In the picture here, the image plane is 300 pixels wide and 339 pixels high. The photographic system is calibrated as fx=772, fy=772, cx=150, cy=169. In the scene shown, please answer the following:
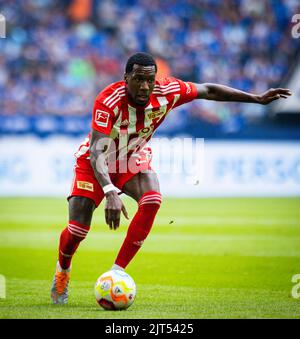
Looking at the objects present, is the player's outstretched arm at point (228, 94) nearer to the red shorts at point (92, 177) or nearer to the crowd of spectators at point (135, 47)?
the red shorts at point (92, 177)

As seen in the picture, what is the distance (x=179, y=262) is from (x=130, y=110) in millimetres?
3473

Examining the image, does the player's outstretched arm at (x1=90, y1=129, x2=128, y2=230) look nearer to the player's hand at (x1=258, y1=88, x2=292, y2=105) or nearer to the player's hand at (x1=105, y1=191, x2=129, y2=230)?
the player's hand at (x1=105, y1=191, x2=129, y2=230)

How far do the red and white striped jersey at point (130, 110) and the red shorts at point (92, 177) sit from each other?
0.43 ft

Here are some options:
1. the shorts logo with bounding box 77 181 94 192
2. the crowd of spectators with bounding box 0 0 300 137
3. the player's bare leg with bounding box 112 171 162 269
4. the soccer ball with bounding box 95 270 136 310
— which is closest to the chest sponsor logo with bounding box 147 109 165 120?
the player's bare leg with bounding box 112 171 162 269

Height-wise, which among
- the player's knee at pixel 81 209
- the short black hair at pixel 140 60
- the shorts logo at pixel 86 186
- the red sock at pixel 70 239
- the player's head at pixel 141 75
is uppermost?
the short black hair at pixel 140 60

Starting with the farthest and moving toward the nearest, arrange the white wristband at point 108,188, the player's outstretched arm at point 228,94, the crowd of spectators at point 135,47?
the crowd of spectators at point 135,47
the player's outstretched arm at point 228,94
the white wristband at point 108,188

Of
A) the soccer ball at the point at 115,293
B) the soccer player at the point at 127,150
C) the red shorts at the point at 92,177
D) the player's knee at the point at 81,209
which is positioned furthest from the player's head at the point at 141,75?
the soccer ball at the point at 115,293

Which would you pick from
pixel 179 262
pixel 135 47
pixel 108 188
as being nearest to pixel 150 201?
pixel 108 188

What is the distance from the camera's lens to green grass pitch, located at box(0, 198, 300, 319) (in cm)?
643

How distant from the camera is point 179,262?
9867 millimetres

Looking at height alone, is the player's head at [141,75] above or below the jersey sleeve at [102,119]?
above

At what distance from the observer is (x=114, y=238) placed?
12.8m

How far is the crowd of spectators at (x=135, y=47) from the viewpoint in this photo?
22.8 meters
